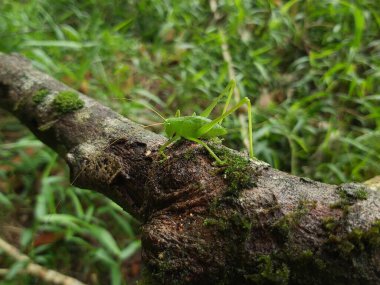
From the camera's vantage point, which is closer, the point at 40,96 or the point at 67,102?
the point at 67,102

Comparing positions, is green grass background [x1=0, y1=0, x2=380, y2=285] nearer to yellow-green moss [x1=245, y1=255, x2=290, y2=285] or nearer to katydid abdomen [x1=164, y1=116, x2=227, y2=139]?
katydid abdomen [x1=164, y1=116, x2=227, y2=139]

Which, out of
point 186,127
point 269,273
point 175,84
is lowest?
point 175,84

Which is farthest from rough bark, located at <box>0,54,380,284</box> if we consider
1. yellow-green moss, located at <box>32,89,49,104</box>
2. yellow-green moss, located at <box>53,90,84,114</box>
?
yellow-green moss, located at <box>32,89,49,104</box>

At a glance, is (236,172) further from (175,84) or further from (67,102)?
(175,84)

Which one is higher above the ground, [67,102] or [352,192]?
[352,192]

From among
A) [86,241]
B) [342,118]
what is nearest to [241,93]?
[342,118]

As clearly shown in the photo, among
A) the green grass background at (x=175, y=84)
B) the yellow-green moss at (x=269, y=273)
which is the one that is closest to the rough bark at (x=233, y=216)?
the yellow-green moss at (x=269, y=273)

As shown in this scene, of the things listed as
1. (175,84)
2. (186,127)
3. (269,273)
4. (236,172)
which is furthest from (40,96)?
(175,84)
